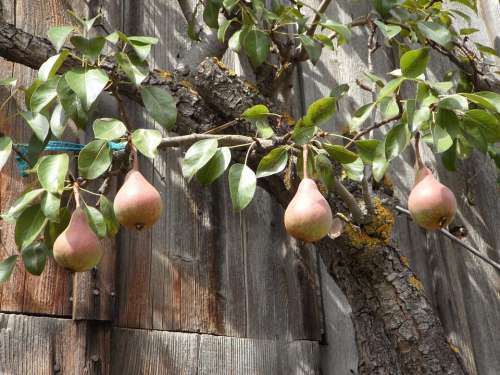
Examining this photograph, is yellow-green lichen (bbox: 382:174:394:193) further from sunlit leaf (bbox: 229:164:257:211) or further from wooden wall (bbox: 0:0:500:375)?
sunlit leaf (bbox: 229:164:257:211)

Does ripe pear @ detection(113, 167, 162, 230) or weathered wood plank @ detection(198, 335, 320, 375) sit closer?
ripe pear @ detection(113, 167, 162, 230)

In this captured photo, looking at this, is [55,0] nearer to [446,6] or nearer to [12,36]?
[12,36]

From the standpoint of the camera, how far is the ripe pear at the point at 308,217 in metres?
1.26

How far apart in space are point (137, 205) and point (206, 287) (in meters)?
0.77

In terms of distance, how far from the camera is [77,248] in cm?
128

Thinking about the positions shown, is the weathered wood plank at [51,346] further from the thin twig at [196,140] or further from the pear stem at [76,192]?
the thin twig at [196,140]

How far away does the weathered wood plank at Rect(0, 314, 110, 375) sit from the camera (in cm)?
165

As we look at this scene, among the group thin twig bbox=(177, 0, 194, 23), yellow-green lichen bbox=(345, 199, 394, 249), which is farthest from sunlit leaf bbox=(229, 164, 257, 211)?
thin twig bbox=(177, 0, 194, 23)

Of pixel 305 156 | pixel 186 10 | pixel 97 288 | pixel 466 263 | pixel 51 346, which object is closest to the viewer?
pixel 305 156

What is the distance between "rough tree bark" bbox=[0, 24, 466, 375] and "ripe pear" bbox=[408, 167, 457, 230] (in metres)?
0.50

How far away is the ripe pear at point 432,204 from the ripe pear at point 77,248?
1.97ft

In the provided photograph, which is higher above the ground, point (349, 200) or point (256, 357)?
point (349, 200)

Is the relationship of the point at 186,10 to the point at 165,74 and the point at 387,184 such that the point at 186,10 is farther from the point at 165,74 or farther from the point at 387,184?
the point at 387,184

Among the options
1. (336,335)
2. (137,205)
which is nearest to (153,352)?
(336,335)
